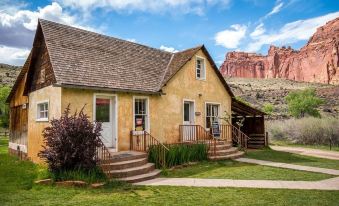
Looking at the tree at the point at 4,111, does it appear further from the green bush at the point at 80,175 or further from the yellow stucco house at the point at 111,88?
the green bush at the point at 80,175

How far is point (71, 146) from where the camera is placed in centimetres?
891

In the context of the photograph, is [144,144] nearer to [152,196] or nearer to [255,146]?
[152,196]

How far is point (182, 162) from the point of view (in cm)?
1251

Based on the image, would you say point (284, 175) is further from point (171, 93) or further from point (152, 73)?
point (152, 73)

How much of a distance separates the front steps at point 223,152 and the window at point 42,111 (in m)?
7.71

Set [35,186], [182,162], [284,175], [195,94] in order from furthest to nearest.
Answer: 1. [195,94]
2. [182,162]
3. [284,175]
4. [35,186]

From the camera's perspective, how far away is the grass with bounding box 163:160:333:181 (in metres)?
10.1

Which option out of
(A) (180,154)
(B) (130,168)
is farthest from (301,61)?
(B) (130,168)

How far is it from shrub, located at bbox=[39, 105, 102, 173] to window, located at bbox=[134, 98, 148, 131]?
4319 mm

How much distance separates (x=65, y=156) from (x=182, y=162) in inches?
210

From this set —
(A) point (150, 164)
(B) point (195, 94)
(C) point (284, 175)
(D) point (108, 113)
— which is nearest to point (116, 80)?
(D) point (108, 113)

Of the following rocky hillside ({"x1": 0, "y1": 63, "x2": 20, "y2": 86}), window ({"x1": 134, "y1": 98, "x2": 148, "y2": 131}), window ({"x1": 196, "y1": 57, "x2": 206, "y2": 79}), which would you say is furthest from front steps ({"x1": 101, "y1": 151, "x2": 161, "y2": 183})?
rocky hillside ({"x1": 0, "y1": 63, "x2": 20, "y2": 86})

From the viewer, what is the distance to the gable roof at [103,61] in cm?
1168

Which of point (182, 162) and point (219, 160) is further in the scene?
point (219, 160)
